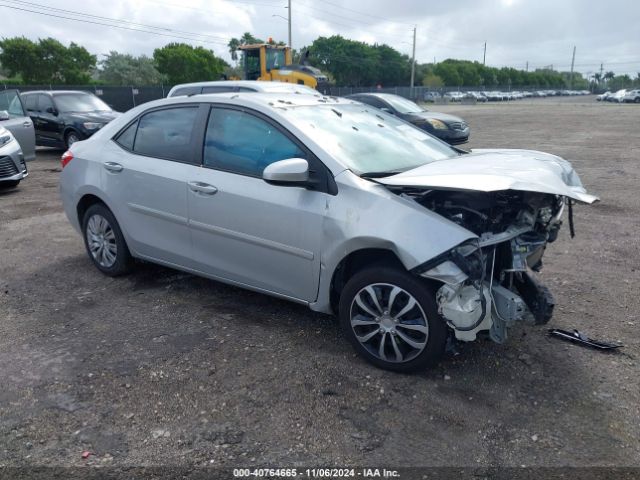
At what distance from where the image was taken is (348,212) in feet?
11.2

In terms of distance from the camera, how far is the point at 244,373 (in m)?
3.49

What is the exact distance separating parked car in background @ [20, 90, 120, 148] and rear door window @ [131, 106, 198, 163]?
373 inches

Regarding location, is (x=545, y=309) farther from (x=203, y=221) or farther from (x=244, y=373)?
(x=203, y=221)

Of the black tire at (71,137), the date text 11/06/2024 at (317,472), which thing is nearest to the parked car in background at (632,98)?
the black tire at (71,137)

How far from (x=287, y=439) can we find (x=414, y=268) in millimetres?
1157

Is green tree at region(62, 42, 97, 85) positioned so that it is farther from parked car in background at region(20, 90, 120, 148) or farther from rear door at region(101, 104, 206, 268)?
rear door at region(101, 104, 206, 268)

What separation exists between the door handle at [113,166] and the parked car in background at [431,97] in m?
63.1

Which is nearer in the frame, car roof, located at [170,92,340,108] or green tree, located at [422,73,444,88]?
car roof, located at [170,92,340,108]

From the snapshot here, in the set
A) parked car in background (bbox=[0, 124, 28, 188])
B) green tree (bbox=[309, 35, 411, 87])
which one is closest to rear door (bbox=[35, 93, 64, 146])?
parked car in background (bbox=[0, 124, 28, 188])

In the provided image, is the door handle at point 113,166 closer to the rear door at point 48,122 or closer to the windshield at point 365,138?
the windshield at point 365,138

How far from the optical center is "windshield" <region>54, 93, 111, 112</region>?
1392 cm

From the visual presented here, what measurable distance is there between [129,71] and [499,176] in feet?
225

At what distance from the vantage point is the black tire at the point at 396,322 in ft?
10.5

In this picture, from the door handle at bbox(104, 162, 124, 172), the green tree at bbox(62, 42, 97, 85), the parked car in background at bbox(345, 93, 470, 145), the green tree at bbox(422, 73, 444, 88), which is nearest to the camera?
the door handle at bbox(104, 162, 124, 172)
